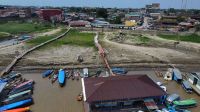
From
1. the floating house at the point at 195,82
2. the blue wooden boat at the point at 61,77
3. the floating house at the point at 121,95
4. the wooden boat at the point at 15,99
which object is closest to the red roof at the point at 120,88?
the floating house at the point at 121,95

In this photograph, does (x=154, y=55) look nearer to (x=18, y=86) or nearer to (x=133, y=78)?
(x=133, y=78)

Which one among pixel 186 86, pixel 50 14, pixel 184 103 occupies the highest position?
pixel 50 14

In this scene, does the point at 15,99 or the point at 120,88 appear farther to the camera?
the point at 15,99

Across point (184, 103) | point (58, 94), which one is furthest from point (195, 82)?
point (58, 94)

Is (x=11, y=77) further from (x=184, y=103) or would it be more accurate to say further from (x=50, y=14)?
(x=50, y=14)

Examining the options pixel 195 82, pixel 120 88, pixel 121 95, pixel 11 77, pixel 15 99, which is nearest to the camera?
pixel 121 95

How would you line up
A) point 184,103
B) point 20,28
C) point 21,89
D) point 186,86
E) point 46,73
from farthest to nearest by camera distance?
1. point 20,28
2. point 46,73
3. point 186,86
4. point 21,89
5. point 184,103

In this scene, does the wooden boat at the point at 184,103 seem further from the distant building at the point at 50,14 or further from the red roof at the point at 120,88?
the distant building at the point at 50,14

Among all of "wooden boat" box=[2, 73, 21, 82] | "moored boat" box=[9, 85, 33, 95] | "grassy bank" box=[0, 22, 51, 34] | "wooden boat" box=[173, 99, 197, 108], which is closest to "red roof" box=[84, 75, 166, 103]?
"wooden boat" box=[173, 99, 197, 108]

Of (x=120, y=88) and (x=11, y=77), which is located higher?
(x=120, y=88)
